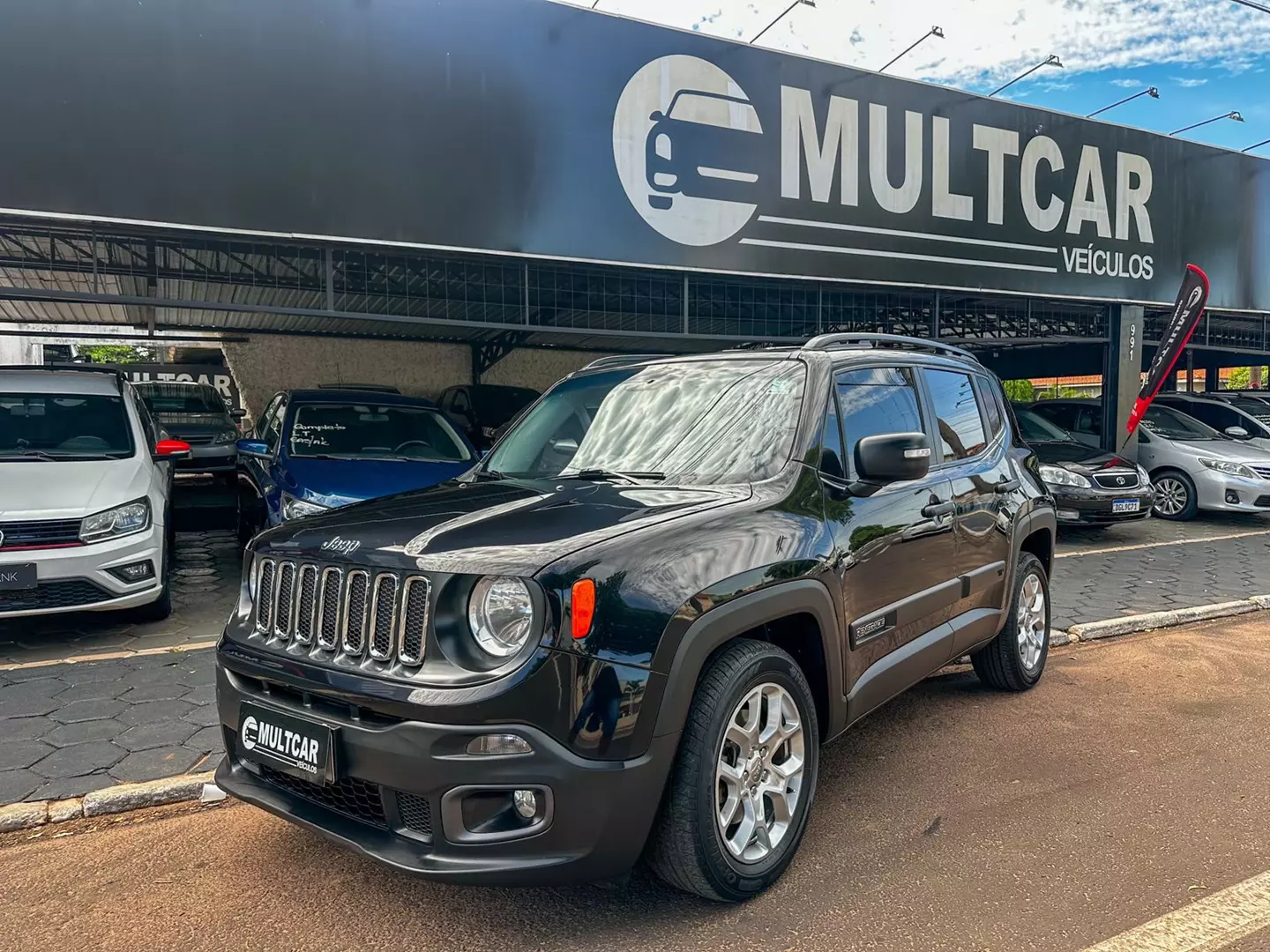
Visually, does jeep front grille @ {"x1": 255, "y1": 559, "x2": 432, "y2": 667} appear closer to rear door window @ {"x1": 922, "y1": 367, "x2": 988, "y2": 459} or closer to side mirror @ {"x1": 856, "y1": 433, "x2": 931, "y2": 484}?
side mirror @ {"x1": 856, "y1": 433, "x2": 931, "y2": 484}

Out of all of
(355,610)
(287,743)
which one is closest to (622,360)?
(355,610)

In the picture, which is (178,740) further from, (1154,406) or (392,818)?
(1154,406)

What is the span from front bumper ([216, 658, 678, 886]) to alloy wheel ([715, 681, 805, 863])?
33 cm

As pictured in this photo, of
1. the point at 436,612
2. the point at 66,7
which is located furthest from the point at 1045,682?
the point at 66,7

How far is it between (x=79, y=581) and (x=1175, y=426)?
1376 cm

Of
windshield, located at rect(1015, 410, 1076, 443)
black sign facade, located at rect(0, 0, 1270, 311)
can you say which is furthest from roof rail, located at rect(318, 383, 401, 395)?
windshield, located at rect(1015, 410, 1076, 443)

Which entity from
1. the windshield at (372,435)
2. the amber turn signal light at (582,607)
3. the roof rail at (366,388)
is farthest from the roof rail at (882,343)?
the roof rail at (366,388)

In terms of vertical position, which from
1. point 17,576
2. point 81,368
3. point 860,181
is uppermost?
point 860,181

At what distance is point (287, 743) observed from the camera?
258 cm

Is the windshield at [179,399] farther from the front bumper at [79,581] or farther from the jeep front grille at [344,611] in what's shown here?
the jeep front grille at [344,611]

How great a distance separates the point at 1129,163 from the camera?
13.1 m

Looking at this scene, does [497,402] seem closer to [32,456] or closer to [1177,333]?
[32,456]

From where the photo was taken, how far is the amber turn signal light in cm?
234

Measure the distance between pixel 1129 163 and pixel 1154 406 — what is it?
3689 millimetres
